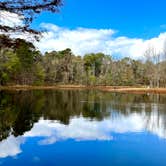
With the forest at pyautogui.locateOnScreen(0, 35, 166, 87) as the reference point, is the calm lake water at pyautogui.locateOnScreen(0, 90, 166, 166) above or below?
below

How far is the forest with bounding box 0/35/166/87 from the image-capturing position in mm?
84750

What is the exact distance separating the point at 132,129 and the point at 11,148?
790 cm

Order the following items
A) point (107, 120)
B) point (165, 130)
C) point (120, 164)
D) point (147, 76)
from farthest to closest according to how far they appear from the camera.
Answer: point (147, 76) → point (107, 120) → point (165, 130) → point (120, 164)

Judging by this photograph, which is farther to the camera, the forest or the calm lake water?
the forest

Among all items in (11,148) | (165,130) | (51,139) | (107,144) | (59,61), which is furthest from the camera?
(59,61)

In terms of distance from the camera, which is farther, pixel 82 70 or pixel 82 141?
pixel 82 70

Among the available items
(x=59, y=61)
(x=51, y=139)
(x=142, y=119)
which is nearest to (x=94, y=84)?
(x=59, y=61)

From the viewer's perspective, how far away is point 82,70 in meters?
102

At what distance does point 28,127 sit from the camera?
19422mm

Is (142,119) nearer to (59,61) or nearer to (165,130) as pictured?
(165,130)

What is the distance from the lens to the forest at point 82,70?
84.8m

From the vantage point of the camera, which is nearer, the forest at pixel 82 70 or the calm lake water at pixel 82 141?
the calm lake water at pixel 82 141

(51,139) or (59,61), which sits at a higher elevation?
(59,61)

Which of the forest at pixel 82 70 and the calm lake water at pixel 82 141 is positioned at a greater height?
the forest at pixel 82 70
